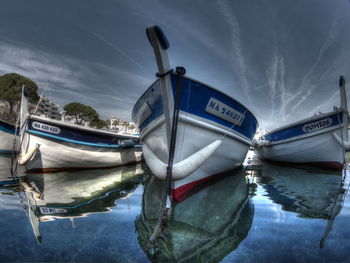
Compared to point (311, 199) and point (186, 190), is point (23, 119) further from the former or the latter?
point (311, 199)

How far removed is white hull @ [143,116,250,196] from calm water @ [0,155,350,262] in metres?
0.52

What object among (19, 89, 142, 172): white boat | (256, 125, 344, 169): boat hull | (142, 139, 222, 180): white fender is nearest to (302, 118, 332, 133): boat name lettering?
(256, 125, 344, 169): boat hull

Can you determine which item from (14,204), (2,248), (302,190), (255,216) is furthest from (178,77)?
(302,190)

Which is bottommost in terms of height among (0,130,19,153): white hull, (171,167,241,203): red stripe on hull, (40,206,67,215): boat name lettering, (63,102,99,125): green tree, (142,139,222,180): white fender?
(40,206,67,215): boat name lettering

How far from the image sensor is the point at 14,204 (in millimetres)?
3248

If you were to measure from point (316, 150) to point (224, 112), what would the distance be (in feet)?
22.0

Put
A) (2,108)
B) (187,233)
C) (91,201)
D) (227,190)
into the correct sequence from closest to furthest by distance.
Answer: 1. (187,233)
2. (91,201)
3. (227,190)
4. (2,108)

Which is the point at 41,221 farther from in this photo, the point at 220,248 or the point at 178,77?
the point at 178,77

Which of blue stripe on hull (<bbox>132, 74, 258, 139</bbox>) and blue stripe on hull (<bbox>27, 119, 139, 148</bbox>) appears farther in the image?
blue stripe on hull (<bbox>27, 119, 139, 148</bbox>)

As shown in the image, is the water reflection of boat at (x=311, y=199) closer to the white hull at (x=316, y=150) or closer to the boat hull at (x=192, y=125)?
the boat hull at (x=192, y=125)

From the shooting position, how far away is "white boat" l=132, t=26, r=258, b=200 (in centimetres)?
342

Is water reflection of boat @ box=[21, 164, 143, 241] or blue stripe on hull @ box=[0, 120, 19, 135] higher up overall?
blue stripe on hull @ box=[0, 120, 19, 135]

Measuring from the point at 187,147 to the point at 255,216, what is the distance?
1863mm

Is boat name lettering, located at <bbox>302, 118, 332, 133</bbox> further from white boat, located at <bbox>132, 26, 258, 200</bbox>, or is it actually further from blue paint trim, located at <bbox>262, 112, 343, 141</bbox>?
white boat, located at <bbox>132, 26, 258, 200</bbox>
